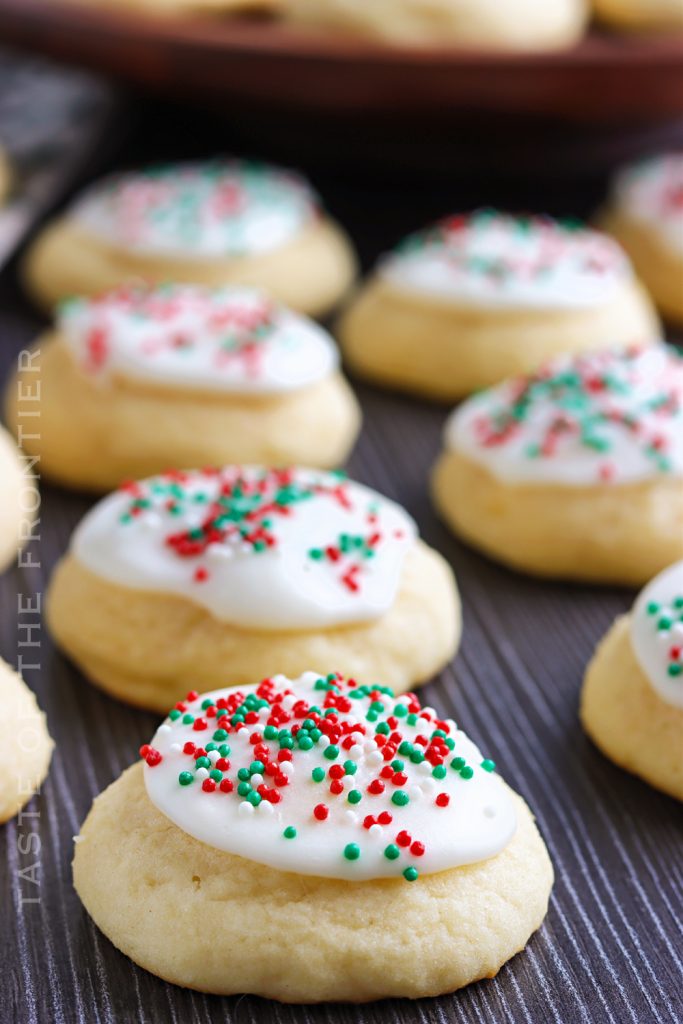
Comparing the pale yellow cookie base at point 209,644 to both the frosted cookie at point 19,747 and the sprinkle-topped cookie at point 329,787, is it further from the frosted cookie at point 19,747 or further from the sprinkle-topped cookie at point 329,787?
the sprinkle-topped cookie at point 329,787

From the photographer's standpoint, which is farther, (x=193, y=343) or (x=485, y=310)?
(x=485, y=310)

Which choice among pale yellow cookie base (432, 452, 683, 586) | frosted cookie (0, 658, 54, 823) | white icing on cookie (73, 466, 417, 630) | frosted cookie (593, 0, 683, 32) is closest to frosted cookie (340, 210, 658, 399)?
pale yellow cookie base (432, 452, 683, 586)

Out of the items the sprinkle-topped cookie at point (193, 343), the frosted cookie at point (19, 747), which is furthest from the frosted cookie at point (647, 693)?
the sprinkle-topped cookie at point (193, 343)

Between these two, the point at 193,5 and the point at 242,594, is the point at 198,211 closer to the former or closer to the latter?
the point at 193,5

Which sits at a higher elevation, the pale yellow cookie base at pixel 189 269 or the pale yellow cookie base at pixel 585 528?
the pale yellow cookie base at pixel 585 528

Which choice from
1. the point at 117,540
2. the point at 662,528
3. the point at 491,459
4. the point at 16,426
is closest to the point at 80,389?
the point at 16,426

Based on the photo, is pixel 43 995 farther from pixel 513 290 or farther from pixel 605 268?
pixel 605 268

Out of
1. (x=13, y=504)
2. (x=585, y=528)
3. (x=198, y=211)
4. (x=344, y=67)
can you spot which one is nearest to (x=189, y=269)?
(x=198, y=211)
